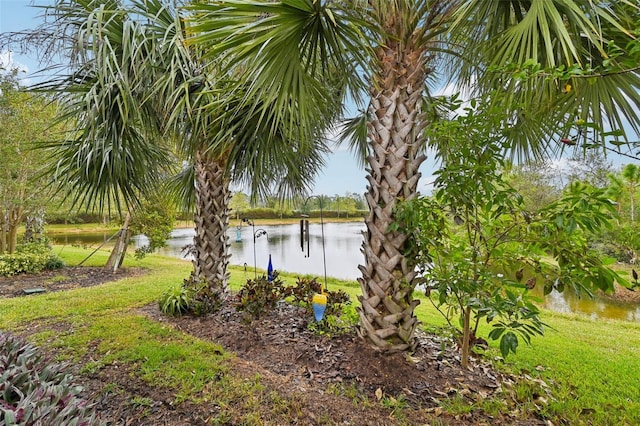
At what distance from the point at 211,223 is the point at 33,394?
9.16ft

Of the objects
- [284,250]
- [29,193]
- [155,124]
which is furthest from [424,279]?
[29,193]

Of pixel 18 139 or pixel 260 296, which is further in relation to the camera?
pixel 18 139

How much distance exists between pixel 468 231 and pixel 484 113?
0.81 m

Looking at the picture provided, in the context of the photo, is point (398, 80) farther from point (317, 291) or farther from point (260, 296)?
point (260, 296)

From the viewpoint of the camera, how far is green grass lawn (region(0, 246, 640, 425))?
7.14 ft

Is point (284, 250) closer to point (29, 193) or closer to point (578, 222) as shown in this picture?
point (29, 193)

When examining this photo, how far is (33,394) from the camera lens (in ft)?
4.65

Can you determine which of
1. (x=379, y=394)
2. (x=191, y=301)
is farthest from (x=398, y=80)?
Answer: (x=191, y=301)

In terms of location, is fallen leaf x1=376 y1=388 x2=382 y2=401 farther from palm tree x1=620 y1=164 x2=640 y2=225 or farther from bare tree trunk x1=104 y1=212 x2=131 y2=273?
bare tree trunk x1=104 y1=212 x2=131 y2=273

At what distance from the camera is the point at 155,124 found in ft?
11.9

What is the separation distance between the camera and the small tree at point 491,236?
152 cm

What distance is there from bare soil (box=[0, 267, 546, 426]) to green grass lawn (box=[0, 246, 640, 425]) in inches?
6.0

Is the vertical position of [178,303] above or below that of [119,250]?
below

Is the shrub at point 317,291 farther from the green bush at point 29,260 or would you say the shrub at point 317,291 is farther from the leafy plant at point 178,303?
the green bush at point 29,260
